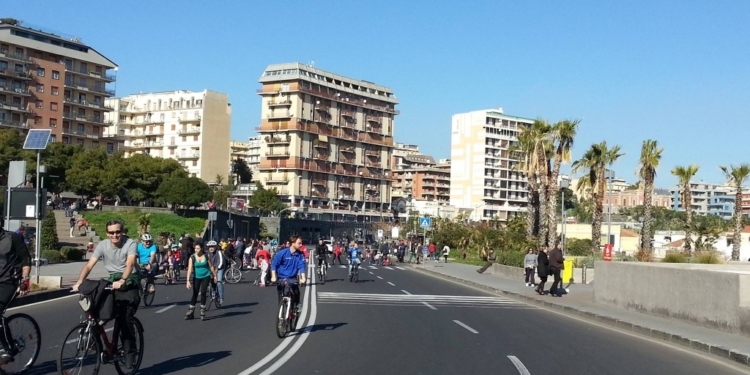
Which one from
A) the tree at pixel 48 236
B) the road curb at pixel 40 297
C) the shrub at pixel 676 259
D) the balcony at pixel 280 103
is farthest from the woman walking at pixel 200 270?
the balcony at pixel 280 103

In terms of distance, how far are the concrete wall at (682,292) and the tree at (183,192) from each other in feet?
224

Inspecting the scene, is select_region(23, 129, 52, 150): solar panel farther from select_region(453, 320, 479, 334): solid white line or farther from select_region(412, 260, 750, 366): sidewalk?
select_region(412, 260, 750, 366): sidewalk

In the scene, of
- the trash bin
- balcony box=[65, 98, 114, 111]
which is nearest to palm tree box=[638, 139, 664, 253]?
the trash bin

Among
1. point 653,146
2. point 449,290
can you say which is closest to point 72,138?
point 653,146

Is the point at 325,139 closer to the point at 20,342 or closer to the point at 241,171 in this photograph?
the point at 241,171

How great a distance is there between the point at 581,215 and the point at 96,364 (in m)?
145

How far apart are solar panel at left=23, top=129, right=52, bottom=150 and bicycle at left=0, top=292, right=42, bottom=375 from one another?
14.1 metres

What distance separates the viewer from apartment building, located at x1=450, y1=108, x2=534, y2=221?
478ft

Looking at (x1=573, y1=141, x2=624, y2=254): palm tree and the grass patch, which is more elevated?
(x1=573, y1=141, x2=624, y2=254): palm tree

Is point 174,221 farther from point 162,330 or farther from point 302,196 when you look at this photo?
point 162,330

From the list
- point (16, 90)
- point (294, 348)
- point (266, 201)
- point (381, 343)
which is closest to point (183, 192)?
point (16, 90)

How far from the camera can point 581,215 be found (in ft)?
485

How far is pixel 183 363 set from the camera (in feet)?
36.4

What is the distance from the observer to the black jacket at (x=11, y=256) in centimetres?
941
